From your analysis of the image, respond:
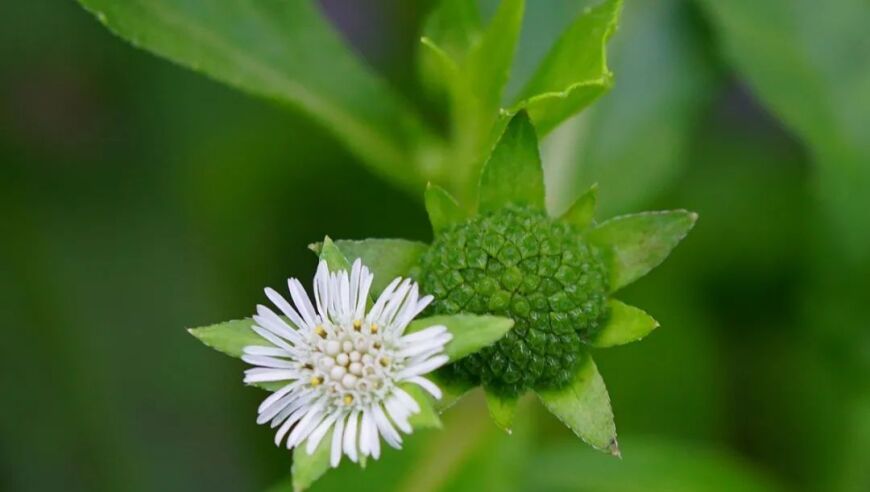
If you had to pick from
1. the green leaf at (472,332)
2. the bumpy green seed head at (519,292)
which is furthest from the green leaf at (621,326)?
the green leaf at (472,332)

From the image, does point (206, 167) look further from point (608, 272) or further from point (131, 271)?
point (608, 272)

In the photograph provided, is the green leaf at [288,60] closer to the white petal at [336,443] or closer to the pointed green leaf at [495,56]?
the pointed green leaf at [495,56]

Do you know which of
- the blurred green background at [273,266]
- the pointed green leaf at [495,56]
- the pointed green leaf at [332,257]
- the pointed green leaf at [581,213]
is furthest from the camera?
the blurred green background at [273,266]

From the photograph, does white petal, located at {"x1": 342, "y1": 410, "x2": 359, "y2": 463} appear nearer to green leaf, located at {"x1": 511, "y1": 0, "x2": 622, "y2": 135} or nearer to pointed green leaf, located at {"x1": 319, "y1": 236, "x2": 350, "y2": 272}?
pointed green leaf, located at {"x1": 319, "y1": 236, "x2": 350, "y2": 272}

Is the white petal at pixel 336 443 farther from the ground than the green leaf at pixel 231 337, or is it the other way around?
the green leaf at pixel 231 337

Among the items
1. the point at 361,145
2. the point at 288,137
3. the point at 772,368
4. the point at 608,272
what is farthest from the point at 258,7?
the point at 772,368

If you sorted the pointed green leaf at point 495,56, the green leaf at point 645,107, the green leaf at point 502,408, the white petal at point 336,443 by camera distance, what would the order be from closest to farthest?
the white petal at point 336,443 → the green leaf at point 502,408 → the pointed green leaf at point 495,56 → the green leaf at point 645,107

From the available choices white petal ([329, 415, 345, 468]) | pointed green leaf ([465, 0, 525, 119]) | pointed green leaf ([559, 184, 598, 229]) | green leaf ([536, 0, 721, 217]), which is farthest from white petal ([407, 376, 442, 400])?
green leaf ([536, 0, 721, 217])
